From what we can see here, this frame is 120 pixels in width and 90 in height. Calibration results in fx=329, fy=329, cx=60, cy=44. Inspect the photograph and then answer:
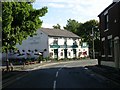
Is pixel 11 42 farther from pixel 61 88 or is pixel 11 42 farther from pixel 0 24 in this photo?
pixel 61 88

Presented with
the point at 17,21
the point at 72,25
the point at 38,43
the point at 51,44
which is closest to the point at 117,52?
the point at 17,21

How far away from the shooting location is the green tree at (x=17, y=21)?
28750mm

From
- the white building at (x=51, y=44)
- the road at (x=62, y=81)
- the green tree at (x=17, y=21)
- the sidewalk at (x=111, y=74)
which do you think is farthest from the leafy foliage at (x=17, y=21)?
the white building at (x=51, y=44)

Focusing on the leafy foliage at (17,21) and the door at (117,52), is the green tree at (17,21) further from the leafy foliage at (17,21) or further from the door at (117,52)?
the door at (117,52)

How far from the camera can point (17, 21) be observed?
105 ft

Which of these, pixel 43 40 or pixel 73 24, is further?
pixel 73 24

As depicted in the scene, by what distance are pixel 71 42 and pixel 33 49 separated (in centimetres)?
1380

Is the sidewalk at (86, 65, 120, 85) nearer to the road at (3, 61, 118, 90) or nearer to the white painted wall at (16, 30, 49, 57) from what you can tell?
the road at (3, 61, 118, 90)

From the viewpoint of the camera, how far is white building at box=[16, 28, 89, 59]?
79250mm

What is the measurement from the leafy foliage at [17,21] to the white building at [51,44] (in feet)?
144

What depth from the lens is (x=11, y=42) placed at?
33125mm

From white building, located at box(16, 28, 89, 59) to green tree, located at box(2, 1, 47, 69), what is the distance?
43774 millimetres

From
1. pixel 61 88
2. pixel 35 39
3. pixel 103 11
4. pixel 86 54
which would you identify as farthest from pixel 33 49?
pixel 61 88

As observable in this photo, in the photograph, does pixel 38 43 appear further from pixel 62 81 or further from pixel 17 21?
pixel 62 81
